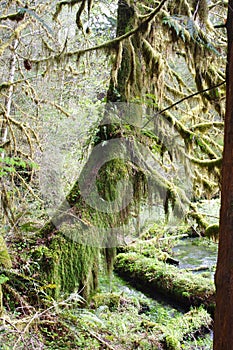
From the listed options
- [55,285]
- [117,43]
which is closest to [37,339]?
[55,285]

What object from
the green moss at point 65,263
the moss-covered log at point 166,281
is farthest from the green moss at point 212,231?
the moss-covered log at point 166,281

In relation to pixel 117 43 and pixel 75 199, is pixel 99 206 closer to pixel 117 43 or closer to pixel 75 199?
pixel 75 199

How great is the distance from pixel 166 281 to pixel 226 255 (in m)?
5.70

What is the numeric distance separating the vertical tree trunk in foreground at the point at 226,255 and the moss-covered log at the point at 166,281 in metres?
5.02

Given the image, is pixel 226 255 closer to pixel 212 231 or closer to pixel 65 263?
pixel 212 231

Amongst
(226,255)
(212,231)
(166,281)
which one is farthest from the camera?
(166,281)

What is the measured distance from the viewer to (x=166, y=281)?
675 centimetres

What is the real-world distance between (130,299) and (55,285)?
314cm

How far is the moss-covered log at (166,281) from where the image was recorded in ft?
20.2

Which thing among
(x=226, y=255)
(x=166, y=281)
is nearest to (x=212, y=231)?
(x=226, y=255)

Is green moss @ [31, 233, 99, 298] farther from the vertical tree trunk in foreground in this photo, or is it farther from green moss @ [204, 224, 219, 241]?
the vertical tree trunk in foreground

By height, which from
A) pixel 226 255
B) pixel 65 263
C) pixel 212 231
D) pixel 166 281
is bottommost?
pixel 166 281

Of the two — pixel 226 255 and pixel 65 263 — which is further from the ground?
pixel 226 255

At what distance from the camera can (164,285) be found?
Result: 6.73 meters
